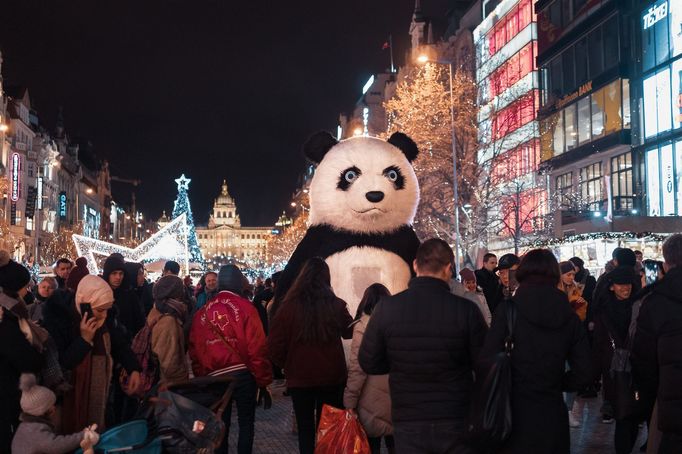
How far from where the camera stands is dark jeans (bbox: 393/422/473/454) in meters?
4.88

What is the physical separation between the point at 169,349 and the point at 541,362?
3.48 metres

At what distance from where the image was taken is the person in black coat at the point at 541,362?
15.7 feet

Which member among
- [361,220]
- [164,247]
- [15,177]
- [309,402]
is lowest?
[309,402]

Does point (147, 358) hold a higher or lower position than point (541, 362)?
lower

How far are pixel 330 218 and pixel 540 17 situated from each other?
114 ft

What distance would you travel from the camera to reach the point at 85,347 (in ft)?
18.5

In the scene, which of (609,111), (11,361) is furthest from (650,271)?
(609,111)

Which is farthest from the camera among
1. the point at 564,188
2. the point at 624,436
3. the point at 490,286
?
the point at 564,188

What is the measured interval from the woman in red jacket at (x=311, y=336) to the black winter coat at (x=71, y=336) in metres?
1.17

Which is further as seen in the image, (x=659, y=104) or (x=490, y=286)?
(x=659, y=104)

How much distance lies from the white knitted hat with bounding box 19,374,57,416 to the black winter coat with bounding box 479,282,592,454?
239 cm

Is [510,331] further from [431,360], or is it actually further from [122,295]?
[122,295]

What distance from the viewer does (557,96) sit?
39.6 metres

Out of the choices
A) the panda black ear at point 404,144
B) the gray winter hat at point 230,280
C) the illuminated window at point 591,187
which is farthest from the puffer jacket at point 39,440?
the illuminated window at point 591,187
